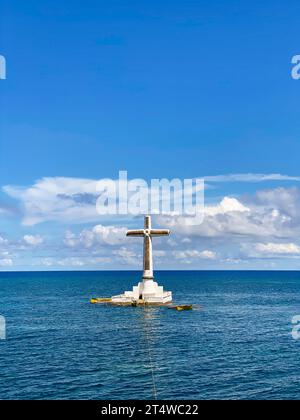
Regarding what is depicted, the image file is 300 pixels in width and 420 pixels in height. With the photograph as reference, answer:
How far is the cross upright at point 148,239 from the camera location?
125m

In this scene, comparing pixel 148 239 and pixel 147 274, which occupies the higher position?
pixel 148 239

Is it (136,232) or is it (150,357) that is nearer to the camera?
(150,357)

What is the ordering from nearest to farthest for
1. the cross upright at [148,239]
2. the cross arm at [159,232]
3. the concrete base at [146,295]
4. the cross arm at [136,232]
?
the cross arm at [159,232], the cross upright at [148,239], the cross arm at [136,232], the concrete base at [146,295]

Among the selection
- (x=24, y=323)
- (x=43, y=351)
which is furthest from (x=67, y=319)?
(x=43, y=351)

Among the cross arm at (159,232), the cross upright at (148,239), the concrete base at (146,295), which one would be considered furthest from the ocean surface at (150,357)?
the cross arm at (159,232)

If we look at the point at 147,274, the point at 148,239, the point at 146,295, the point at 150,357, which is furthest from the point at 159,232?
the point at 150,357

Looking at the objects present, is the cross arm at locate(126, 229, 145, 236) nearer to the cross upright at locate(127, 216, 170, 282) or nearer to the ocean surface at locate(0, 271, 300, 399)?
the cross upright at locate(127, 216, 170, 282)

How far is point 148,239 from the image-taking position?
413 feet

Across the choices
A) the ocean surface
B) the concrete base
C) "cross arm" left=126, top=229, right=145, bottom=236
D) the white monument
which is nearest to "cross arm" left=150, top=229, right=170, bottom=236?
the white monument

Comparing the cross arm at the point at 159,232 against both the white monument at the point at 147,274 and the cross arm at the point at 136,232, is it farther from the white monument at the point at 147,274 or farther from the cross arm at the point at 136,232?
the cross arm at the point at 136,232

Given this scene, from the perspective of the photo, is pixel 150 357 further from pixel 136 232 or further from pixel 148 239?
pixel 136 232

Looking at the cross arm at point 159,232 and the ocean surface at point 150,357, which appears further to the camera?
the cross arm at point 159,232

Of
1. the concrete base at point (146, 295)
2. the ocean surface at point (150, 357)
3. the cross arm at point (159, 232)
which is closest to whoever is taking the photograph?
the ocean surface at point (150, 357)
